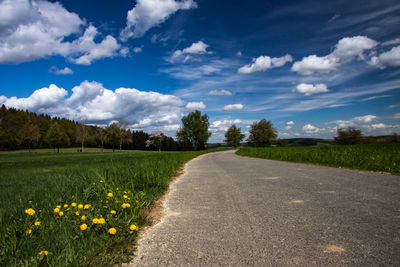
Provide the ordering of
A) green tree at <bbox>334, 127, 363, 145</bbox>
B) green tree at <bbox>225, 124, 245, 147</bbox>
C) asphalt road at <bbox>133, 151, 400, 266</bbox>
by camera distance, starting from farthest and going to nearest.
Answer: green tree at <bbox>225, 124, 245, 147</bbox>
green tree at <bbox>334, 127, 363, 145</bbox>
asphalt road at <bbox>133, 151, 400, 266</bbox>

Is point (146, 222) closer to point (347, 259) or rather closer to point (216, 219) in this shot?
point (216, 219)

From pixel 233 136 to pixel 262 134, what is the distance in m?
13.1

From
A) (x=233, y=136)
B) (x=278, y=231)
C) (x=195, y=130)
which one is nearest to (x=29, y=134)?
(x=195, y=130)

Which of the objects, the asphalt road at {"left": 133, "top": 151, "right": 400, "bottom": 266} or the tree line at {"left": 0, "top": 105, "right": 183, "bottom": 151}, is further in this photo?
the tree line at {"left": 0, "top": 105, "right": 183, "bottom": 151}

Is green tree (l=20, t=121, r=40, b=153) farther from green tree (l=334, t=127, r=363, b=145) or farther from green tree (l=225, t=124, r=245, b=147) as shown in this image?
green tree (l=334, t=127, r=363, b=145)

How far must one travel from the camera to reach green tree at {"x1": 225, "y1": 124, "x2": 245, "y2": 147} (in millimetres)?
78688

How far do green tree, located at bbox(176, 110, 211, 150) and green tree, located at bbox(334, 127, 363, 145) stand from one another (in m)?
33.9

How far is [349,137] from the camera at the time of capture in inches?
1829

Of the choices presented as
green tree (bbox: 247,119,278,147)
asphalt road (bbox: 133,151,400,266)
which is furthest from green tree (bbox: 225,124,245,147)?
asphalt road (bbox: 133,151,400,266)

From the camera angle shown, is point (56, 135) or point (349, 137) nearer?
point (349, 137)

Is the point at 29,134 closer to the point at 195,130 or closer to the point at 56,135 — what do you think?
the point at 56,135

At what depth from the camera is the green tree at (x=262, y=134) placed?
6850 centimetres

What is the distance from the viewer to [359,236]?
248 centimetres

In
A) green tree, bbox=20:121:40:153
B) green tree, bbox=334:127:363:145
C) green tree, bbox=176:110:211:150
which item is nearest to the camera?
green tree, bbox=334:127:363:145
